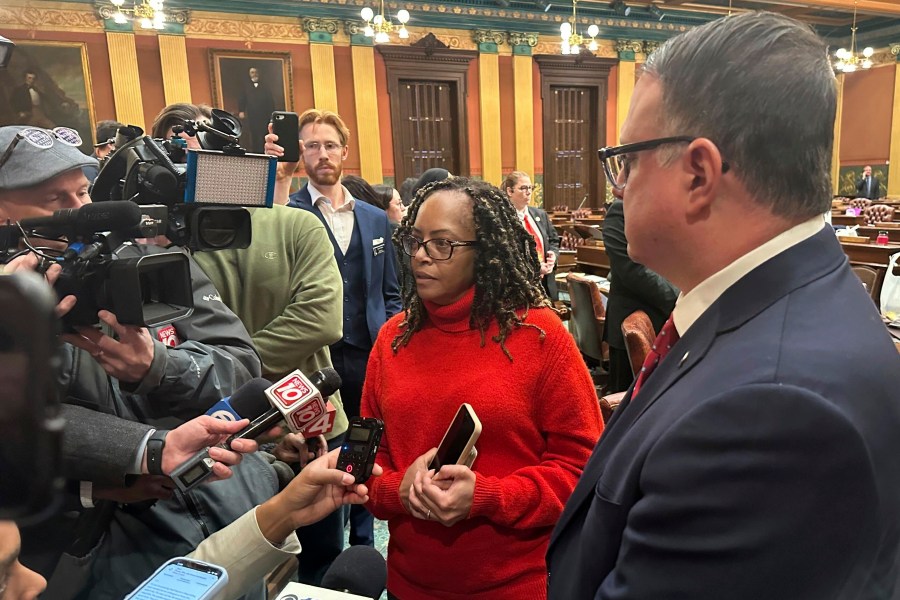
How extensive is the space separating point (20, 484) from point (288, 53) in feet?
35.0

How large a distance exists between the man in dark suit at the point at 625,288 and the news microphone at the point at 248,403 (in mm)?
1916

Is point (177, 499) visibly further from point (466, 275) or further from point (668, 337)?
point (668, 337)

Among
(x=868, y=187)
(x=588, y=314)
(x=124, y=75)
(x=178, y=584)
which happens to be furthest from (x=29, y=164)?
Result: (x=868, y=187)

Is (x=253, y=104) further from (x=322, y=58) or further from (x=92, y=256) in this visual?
(x=92, y=256)

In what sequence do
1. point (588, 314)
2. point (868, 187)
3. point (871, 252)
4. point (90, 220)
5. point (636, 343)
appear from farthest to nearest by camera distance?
point (868, 187)
point (871, 252)
point (588, 314)
point (636, 343)
point (90, 220)

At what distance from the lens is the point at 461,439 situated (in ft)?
3.98

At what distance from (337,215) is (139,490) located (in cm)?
172

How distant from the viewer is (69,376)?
1130 mm

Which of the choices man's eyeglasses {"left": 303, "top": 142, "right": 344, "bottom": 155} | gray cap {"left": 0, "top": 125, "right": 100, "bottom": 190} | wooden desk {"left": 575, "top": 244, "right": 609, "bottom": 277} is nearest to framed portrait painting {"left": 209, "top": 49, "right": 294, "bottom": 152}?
wooden desk {"left": 575, "top": 244, "right": 609, "bottom": 277}

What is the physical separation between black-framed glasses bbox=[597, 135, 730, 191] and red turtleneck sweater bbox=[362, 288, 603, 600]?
476 mm

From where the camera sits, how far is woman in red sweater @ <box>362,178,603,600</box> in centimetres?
129

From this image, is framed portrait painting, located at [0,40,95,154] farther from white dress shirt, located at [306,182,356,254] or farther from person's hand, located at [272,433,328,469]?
person's hand, located at [272,433,328,469]

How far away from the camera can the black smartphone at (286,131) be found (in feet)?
6.05

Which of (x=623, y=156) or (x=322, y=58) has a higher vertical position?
(x=322, y=58)
